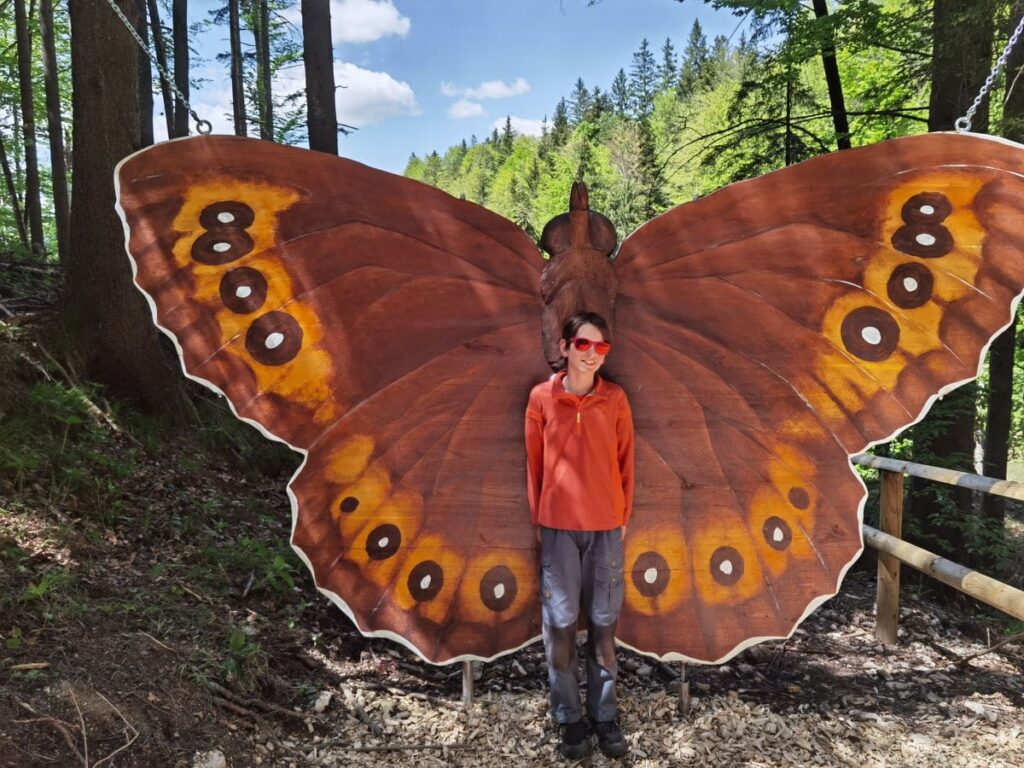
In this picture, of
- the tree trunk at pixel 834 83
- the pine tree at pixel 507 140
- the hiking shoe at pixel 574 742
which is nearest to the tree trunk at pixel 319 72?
the hiking shoe at pixel 574 742

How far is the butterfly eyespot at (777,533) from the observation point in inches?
101

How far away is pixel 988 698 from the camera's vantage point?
3424 mm

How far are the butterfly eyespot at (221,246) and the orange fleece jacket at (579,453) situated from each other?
1161 mm

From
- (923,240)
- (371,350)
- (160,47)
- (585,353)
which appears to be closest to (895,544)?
(923,240)

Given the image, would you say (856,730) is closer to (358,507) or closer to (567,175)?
(358,507)

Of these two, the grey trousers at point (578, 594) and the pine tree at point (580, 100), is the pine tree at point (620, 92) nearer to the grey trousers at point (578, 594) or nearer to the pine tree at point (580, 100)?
the pine tree at point (580, 100)

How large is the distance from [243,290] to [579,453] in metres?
1.34

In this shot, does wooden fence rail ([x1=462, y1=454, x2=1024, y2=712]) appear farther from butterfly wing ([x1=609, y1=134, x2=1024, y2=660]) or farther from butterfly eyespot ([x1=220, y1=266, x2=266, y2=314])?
butterfly eyespot ([x1=220, y1=266, x2=266, y2=314])

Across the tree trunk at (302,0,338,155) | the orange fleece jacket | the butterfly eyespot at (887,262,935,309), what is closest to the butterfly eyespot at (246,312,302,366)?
the orange fleece jacket

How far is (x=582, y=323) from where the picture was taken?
2326 mm

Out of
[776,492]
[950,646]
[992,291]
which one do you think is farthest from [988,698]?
[992,291]

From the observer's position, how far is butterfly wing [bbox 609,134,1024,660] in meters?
2.42

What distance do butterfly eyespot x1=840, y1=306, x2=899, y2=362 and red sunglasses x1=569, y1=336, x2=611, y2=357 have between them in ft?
3.11

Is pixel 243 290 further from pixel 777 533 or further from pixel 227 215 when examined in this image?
pixel 777 533
